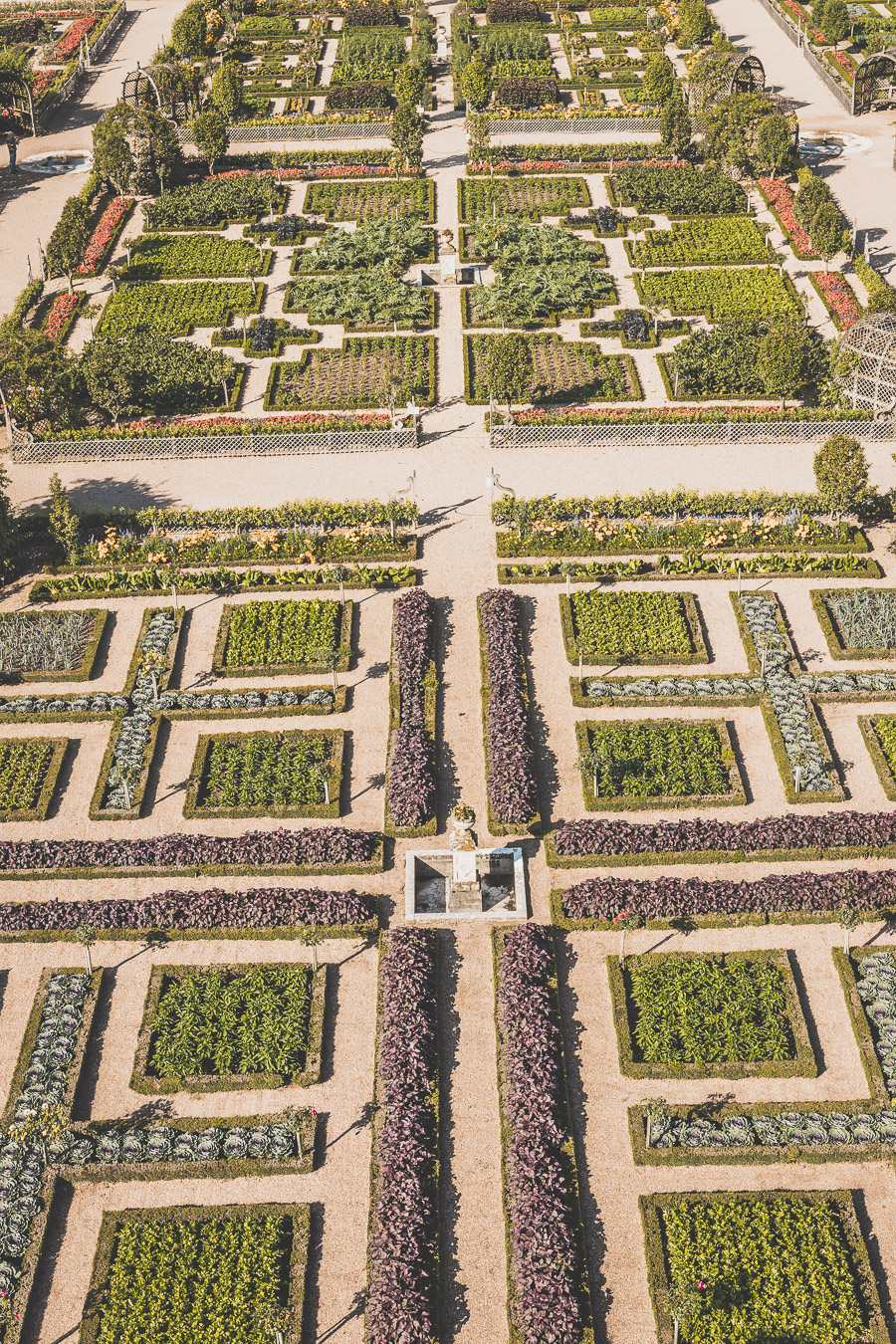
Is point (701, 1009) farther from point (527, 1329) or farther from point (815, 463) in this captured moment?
point (815, 463)

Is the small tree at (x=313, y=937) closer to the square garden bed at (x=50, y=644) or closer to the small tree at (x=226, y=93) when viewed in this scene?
the square garden bed at (x=50, y=644)

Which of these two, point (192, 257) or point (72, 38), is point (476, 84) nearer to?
point (192, 257)

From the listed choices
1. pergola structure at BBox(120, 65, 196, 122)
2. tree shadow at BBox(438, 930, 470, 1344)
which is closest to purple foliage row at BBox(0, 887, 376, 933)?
tree shadow at BBox(438, 930, 470, 1344)

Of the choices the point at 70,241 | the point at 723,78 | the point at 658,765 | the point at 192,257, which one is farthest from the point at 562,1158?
the point at 723,78

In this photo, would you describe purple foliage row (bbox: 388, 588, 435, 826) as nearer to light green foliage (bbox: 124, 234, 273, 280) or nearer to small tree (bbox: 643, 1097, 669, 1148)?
small tree (bbox: 643, 1097, 669, 1148)

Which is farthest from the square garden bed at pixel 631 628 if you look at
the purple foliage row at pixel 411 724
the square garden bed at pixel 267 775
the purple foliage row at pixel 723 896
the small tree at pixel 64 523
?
the small tree at pixel 64 523

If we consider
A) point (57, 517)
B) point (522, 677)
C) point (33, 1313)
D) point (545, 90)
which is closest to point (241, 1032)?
point (33, 1313)
